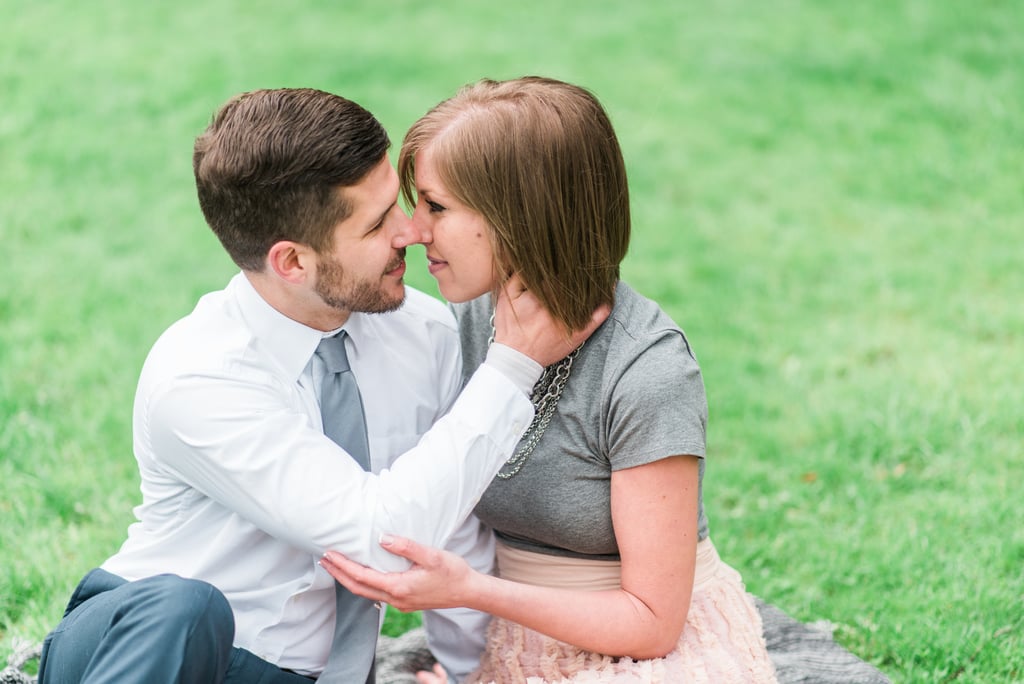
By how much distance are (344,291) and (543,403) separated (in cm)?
62

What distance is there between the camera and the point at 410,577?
281cm

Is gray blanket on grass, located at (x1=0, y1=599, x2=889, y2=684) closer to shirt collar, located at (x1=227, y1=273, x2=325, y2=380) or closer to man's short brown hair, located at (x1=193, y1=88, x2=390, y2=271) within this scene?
shirt collar, located at (x1=227, y1=273, x2=325, y2=380)

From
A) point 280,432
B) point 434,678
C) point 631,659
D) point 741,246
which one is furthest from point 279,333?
point 741,246

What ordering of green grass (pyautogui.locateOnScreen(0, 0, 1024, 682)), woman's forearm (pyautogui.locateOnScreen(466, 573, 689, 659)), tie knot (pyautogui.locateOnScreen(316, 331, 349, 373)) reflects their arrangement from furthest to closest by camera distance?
green grass (pyautogui.locateOnScreen(0, 0, 1024, 682)) → tie knot (pyautogui.locateOnScreen(316, 331, 349, 373)) → woman's forearm (pyautogui.locateOnScreen(466, 573, 689, 659))

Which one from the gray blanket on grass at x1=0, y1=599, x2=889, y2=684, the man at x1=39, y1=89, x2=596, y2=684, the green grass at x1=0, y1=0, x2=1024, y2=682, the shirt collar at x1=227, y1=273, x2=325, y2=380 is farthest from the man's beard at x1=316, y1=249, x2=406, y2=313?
the green grass at x1=0, y1=0, x2=1024, y2=682

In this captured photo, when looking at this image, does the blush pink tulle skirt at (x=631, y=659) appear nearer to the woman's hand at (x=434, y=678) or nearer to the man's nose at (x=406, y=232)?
the woman's hand at (x=434, y=678)

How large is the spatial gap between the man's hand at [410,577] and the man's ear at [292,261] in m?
0.75

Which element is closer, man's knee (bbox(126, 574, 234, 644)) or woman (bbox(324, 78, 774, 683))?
man's knee (bbox(126, 574, 234, 644))

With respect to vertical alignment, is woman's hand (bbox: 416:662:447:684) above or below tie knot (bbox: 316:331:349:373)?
below

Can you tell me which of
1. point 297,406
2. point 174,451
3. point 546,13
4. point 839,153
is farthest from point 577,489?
point 546,13

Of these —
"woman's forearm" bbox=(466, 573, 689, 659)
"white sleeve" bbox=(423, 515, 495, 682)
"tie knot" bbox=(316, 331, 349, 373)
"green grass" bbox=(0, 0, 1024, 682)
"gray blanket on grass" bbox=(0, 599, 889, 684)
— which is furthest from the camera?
"green grass" bbox=(0, 0, 1024, 682)

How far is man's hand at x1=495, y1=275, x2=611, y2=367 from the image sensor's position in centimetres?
304

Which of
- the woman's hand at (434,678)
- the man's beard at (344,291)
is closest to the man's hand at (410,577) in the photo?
the woman's hand at (434,678)

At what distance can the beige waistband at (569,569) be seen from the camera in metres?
3.22
